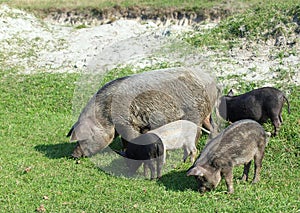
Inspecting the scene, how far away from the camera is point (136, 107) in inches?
372

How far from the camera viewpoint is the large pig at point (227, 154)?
307 inches

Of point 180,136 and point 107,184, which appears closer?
point 107,184

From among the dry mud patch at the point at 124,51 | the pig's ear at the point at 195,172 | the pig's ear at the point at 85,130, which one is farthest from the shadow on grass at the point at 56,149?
the dry mud patch at the point at 124,51

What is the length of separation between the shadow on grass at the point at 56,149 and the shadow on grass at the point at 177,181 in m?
2.41

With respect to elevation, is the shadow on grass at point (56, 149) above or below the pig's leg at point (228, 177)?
below

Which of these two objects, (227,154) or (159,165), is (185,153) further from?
(227,154)

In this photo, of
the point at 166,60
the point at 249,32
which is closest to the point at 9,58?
the point at 166,60

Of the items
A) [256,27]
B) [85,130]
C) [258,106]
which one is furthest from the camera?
[256,27]

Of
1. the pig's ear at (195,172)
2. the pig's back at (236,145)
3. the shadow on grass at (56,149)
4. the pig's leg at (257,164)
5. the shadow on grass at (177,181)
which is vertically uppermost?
the pig's back at (236,145)

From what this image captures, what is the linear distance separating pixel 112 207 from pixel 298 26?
1077cm

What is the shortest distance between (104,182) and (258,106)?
12.5 ft

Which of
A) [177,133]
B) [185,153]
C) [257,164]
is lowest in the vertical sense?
[185,153]

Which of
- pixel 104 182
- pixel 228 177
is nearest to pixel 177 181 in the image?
pixel 228 177

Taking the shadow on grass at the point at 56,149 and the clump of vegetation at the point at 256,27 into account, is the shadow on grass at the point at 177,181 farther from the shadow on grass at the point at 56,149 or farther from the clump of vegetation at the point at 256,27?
the clump of vegetation at the point at 256,27
